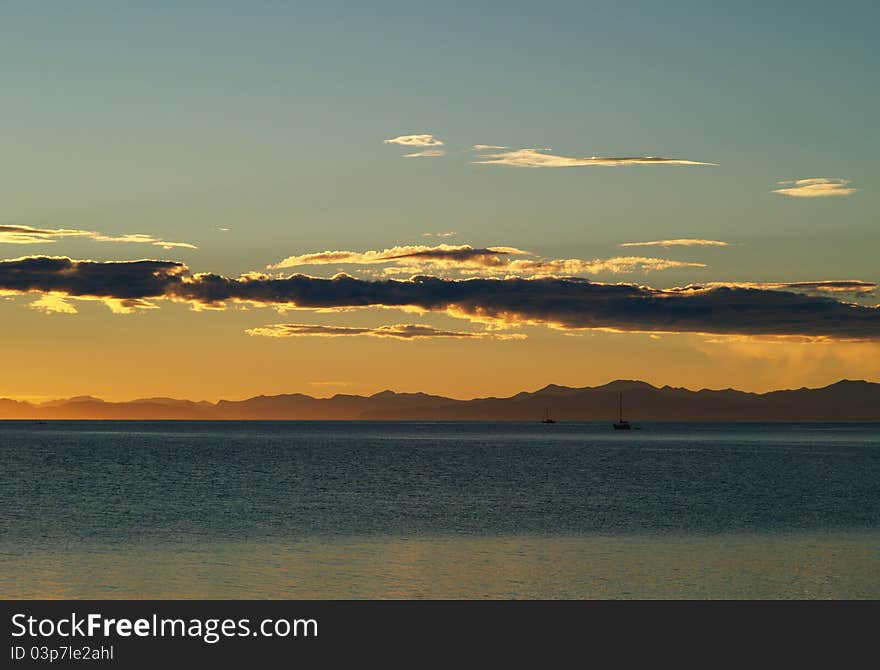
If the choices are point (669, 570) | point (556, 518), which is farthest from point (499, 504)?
point (669, 570)

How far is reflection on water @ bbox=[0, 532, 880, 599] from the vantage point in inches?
1617

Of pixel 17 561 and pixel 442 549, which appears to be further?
pixel 442 549

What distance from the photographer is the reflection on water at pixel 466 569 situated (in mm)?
41062

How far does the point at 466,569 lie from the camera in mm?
46219

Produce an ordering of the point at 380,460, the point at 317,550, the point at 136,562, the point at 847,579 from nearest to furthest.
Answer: the point at 847,579 < the point at 136,562 < the point at 317,550 < the point at 380,460

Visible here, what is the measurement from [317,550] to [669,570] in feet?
53.9

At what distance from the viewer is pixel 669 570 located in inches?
1815

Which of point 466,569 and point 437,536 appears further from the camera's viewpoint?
point 437,536
